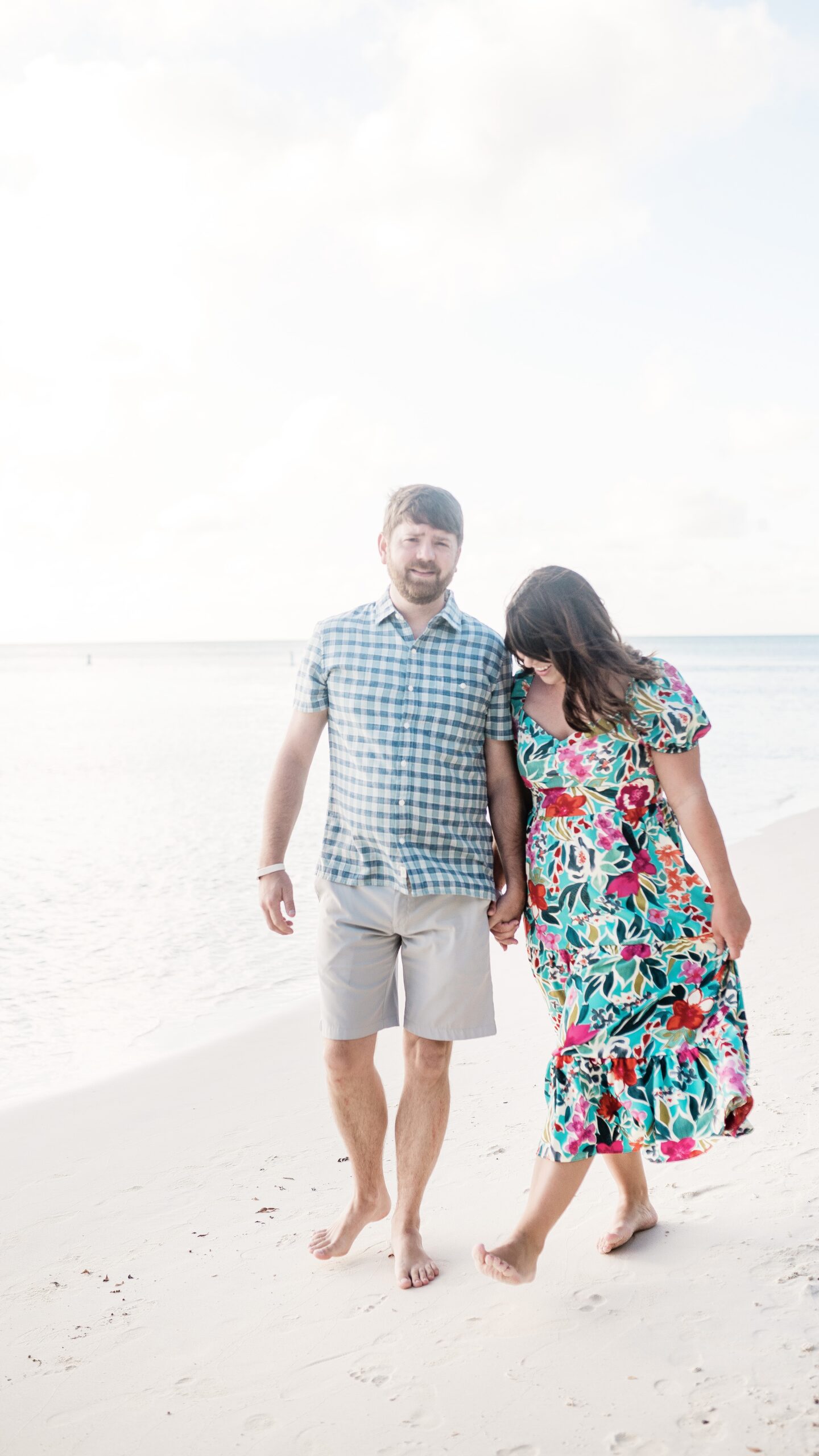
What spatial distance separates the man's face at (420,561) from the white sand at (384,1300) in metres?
1.78

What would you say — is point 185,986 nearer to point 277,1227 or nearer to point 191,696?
point 277,1227

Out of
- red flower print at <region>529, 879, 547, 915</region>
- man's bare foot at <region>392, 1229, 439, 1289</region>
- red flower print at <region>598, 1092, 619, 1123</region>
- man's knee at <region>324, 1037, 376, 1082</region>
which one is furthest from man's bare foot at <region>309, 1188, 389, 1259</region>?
red flower print at <region>529, 879, 547, 915</region>

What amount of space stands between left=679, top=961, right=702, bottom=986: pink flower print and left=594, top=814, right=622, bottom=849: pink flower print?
0.34 metres

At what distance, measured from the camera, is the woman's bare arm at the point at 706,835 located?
2590 millimetres

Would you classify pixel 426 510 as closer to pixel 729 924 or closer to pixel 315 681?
pixel 315 681

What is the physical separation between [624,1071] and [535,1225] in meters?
0.43

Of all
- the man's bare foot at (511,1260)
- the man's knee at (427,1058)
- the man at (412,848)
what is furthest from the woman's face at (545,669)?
the man's bare foot at (511,1260)

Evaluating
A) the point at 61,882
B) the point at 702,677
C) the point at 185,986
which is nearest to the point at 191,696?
the point at 702,677

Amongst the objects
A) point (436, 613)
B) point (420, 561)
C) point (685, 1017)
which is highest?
point (420, 561)

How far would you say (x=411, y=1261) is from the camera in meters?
2.71

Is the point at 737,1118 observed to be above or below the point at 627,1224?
above

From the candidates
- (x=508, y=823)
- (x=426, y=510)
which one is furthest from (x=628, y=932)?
(x=426, y=510)

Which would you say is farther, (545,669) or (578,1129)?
(545,669)

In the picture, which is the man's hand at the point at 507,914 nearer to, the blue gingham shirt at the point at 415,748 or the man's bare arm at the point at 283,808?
the blue gingham shirt at the point at 415,748
